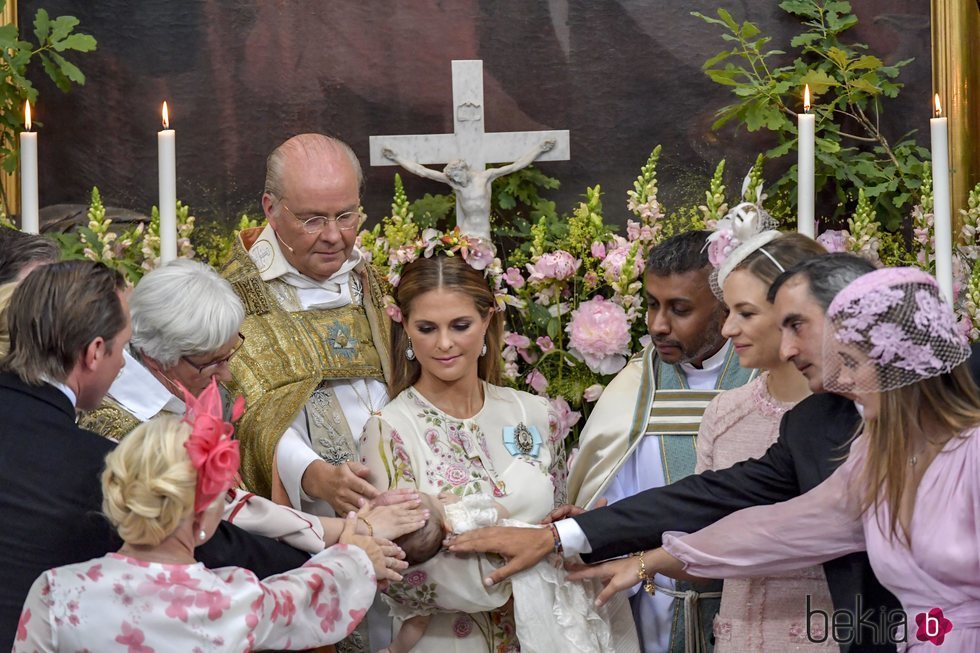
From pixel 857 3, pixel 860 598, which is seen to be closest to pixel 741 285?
pixel 860 598

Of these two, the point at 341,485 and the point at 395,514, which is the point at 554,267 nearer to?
the point at 341,485

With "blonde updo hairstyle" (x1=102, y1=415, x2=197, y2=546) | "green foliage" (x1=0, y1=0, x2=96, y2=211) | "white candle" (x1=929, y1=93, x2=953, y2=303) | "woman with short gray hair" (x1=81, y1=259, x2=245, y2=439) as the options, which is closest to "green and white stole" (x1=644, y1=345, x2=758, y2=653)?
"white candle" (x1=929, y1=93, x2=953, y2=303)

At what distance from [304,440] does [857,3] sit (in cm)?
302

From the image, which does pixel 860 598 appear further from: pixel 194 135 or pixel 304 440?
pixel 194 135

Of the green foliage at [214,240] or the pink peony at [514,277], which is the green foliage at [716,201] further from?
the green foliage at [214,240]

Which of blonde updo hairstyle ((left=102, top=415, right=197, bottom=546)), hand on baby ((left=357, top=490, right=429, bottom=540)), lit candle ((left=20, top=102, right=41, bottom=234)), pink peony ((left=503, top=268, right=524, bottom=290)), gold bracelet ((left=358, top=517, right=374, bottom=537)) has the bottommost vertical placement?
gold bracelet ((left=358, top=517, right=374, bottom=537))

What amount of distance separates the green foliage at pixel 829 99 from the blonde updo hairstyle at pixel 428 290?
1.78m

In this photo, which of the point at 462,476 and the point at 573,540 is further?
the point at 462,476

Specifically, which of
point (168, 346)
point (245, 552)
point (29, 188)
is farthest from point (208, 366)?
point (29, 188)

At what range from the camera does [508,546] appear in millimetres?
3607

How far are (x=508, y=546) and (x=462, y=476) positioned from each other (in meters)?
0.32

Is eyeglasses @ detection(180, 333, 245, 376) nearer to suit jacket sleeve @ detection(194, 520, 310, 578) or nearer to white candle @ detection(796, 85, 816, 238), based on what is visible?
suit jacket sleeve @ detection(194, 520, 310, 578)

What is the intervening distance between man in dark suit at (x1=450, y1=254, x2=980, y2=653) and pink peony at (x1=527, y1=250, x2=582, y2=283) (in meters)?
1.15

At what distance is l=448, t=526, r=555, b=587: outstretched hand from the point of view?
11.8ft
